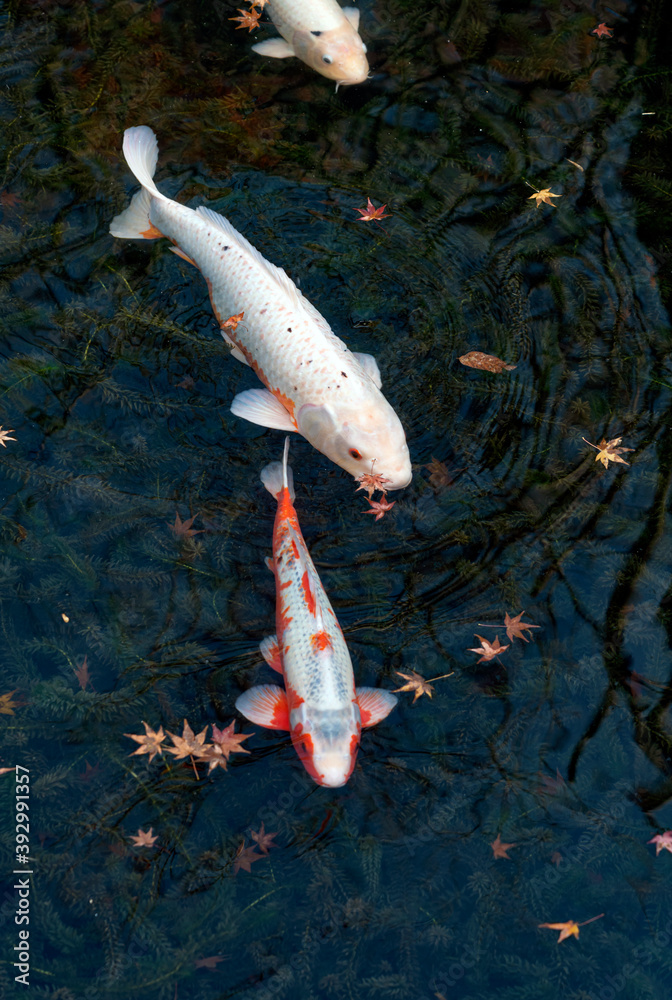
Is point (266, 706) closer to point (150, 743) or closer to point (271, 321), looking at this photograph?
point (150, 743)

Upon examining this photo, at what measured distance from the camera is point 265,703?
165 inches

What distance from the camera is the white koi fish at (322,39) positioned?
248 inches

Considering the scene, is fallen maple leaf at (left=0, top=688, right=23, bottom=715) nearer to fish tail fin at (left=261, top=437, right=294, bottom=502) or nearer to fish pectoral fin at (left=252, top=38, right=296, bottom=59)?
fish tail fin at (left=261, top=437, right=294, bottom=502)

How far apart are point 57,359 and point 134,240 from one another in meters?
1.15

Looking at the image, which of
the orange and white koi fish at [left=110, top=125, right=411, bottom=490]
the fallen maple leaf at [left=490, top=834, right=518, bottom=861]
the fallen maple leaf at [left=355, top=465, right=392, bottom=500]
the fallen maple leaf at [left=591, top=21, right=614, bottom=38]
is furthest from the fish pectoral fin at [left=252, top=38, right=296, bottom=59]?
the fallen maple leaf at [left=490, top=834, right=518, bottom=861]

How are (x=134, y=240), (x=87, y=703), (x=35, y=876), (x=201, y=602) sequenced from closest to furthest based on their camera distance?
(x=35, y=876)
(x=87, y=703)
(x=201, y=602)
(x=134, y=240)

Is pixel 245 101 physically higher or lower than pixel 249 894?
higher

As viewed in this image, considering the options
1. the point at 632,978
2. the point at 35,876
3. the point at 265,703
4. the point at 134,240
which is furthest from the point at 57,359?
the point at 632,978

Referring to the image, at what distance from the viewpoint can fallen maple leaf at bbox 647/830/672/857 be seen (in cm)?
405

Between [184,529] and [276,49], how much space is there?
4.44m

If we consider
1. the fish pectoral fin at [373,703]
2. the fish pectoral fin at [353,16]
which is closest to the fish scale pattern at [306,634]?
the fish pectoral fin at [373,703]

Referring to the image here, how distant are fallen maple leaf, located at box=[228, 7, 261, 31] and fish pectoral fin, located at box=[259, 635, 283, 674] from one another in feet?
18.8

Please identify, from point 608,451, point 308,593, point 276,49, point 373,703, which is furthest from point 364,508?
point 276,49

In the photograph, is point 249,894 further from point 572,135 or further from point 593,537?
point 572,135
